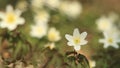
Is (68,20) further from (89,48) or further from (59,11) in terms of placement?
(89,48)

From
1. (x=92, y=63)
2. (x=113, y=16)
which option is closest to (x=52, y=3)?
(x=113, y=16)

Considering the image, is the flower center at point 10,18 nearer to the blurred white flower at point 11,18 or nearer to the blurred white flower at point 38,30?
the blurred white flower at point 11,18

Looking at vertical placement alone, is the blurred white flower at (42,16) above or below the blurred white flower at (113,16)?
below

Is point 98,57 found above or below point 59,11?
below

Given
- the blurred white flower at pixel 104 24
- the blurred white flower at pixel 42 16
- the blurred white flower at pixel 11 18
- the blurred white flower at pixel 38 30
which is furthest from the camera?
the blurred white flower at pixel 104 24

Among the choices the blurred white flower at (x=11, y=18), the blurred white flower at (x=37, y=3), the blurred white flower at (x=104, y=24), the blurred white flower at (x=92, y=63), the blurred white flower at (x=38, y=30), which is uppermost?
the blurred white flower at (x=37, y=3)

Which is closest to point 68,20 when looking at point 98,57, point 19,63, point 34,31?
point 34,31

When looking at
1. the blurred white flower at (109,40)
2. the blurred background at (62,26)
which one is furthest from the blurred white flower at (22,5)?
the blurred white flower at (109,40)
